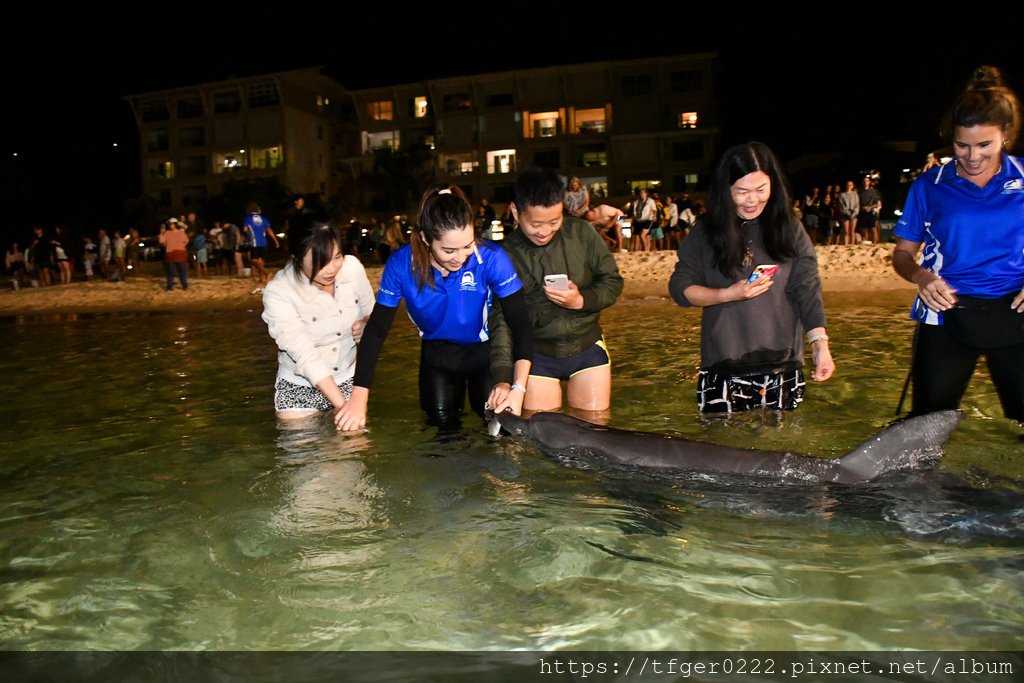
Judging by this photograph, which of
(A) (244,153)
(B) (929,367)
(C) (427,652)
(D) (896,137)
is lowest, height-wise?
(C) (427,652)

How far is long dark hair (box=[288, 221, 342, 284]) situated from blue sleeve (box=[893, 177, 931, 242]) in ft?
10.7

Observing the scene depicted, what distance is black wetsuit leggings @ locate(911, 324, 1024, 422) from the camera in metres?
3.99

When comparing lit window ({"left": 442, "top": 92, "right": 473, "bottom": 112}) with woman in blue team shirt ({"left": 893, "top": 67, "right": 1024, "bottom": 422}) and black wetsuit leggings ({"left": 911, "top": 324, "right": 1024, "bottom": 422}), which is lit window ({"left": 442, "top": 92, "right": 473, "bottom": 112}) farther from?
black wetsuit leggings ({"left": 911, "top": 324, "right": 1024, "bottom": 422})

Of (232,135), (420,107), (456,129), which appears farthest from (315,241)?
(232,135)

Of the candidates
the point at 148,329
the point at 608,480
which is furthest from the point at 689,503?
the point at 148,329

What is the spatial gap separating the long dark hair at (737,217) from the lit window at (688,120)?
40.9m

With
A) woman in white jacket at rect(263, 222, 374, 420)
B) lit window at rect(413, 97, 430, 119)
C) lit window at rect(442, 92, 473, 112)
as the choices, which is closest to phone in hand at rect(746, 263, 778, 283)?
woman in white jacket at rect(263, 222, 374, 420)

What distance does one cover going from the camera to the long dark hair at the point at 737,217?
4.15 metres

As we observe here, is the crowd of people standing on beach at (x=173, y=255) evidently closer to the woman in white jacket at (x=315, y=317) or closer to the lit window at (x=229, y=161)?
the woman in white jacket at (x=315, y=317)

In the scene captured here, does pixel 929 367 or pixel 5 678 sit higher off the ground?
pixel 929 367

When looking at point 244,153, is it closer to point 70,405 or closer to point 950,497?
point 70,405

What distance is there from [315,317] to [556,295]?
174cm

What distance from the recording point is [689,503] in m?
3.88

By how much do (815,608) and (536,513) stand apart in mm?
1428
